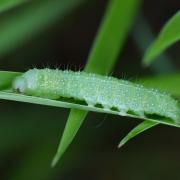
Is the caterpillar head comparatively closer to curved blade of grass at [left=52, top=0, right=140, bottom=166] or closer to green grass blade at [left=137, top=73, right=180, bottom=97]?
curved blade of grass at [left=52, top=0, right=140, bottom=166]

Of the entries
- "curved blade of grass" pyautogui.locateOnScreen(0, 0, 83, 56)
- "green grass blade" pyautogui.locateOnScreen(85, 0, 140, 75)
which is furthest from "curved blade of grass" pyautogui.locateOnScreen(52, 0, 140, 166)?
"curved blade of grass" pyautogui.locateOnScreen(0, 0, 83, 56)

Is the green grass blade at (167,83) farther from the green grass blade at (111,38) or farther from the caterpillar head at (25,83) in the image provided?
the caterpillar head at (25,83)

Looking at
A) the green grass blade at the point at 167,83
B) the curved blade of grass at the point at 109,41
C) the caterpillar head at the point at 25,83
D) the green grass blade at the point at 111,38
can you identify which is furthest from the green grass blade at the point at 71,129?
the green grass blade at the point at 167,83

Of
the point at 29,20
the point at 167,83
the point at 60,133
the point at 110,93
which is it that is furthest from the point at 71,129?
the point at 29,20

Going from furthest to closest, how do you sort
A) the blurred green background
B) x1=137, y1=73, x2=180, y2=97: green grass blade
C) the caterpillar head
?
1. the blurred green background
2. x1=137, y1=73, x2=180, y2=97: green grass blade
3. the caterpillar head

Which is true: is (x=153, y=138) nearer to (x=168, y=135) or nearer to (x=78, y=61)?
(x=168, y=135)

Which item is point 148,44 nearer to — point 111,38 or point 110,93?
point 111,38

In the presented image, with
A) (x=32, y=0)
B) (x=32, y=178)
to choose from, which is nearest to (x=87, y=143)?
(x=32, y=178)
